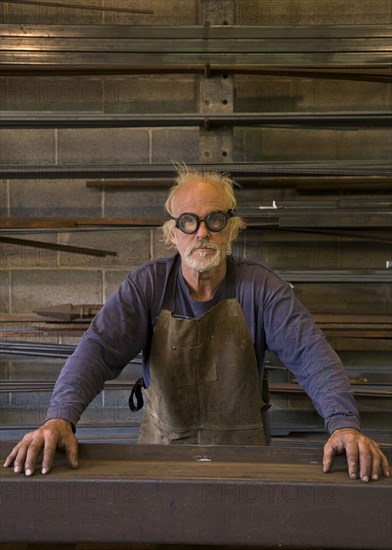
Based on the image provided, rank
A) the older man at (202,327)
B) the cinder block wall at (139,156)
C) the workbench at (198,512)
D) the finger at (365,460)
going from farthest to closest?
the cinder block wall at (139,156) → the older man at (202,327) → the finger at (365,460) → the workbench at (198,512)

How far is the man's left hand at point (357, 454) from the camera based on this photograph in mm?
1221

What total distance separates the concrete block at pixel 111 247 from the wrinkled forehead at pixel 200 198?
1.24 meters

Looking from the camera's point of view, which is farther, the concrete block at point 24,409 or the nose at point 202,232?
the concrete block at point 24,409

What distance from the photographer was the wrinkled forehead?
6.29 ft

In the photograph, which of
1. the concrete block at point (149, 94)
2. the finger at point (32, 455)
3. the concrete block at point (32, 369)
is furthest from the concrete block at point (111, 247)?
the finger at point (32, 455)

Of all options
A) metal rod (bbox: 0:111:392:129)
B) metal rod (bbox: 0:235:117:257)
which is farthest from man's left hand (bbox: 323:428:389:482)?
metal rod (bbox: 0:235:117:257)

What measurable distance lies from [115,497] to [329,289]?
223 cm

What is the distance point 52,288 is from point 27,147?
0.81 meters

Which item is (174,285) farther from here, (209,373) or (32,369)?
(32,369)

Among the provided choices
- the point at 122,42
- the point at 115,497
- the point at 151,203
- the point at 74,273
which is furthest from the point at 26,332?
the point at 115,497

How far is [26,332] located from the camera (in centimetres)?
283

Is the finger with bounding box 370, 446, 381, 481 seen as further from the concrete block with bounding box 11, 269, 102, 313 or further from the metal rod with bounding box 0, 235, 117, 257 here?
the concrete block with bounding box 11, 269, 102, 313

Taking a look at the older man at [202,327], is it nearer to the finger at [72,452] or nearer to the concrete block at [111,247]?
the finger at [72,452]

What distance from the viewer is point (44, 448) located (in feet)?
4.27
